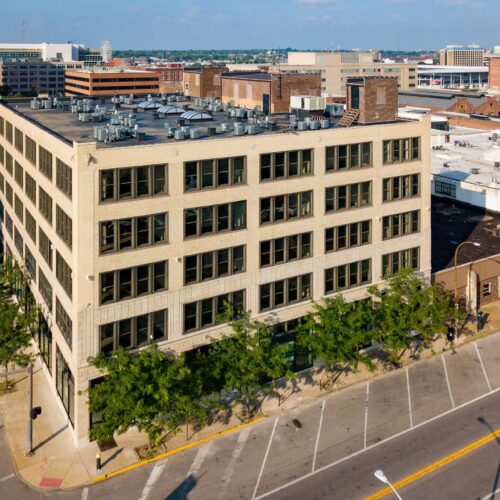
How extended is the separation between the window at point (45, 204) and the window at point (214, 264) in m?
10.3

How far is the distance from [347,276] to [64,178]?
21979 millimetres

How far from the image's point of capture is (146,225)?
37.0 metres

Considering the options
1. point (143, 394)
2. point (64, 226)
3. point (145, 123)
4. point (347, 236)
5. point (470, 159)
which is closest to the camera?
point (143, 394)

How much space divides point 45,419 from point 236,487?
47.9 feet

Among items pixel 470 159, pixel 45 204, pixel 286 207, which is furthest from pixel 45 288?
pixel 470 159

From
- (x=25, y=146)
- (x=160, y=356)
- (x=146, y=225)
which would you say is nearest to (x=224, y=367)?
(x=160, y=356)

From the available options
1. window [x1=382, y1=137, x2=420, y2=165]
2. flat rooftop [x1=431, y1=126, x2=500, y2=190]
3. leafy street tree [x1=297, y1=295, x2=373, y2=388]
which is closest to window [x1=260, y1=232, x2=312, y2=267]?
leafy street tree [x1=297, y1=295, x2=373, y2=388]

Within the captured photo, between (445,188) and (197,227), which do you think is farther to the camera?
(445,188)

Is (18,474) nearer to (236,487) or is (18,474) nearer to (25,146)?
(236,487)

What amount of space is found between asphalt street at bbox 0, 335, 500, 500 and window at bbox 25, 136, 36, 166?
21001 mm

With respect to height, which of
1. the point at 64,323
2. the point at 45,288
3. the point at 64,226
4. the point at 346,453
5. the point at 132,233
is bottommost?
the point at 346,453

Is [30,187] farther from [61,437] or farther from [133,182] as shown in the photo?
[61,437]

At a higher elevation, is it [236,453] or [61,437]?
[61,437]

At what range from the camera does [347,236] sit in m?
45.9
